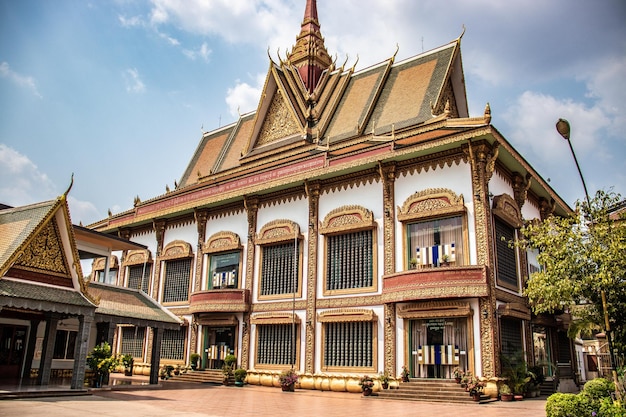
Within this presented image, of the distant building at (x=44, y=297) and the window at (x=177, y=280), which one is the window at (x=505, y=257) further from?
the window at (x=177, y=280)

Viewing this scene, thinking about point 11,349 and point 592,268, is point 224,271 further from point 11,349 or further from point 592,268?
point 592,268

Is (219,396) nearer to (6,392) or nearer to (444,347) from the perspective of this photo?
(6,392)

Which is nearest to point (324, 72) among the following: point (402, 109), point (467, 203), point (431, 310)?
point (402, 109)

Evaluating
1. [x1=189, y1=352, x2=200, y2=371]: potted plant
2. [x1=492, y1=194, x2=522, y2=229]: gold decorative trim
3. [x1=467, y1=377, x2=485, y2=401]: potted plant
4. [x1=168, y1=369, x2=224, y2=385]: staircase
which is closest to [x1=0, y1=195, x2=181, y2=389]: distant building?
[x1=168, y1=369, x2=224, y2=385]: staircase

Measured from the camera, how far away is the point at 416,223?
19656 millimetres

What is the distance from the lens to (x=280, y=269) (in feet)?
76.4

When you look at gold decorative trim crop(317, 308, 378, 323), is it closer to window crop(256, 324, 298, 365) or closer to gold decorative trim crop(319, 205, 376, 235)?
window crop(256, 324, 298, 365)

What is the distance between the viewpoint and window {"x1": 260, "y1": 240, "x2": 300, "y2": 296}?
2262 cm

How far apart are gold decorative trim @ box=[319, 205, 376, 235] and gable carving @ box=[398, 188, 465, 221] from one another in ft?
4.67

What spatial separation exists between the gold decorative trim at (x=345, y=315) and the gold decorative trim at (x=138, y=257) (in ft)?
40.0

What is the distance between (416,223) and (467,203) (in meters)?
1.99

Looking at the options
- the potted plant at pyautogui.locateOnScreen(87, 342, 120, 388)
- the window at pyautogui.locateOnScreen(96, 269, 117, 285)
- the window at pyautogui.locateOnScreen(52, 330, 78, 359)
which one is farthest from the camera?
the window at pyautogui.locateOnScreen(96, 269, 117, 285)

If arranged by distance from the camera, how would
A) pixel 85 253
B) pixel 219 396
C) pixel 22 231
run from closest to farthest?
pixel 22 231
pixel 219 396
pixel 85 253

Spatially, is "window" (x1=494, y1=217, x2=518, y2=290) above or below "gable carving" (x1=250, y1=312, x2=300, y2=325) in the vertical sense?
above
